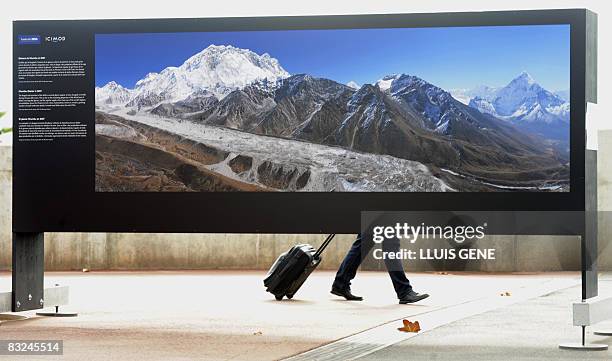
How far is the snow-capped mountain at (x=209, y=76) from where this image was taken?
11.2m

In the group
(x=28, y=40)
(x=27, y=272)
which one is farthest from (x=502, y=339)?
(x=28, y=40)

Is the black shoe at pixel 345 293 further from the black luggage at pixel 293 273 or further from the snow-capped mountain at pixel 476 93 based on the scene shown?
the snow-capped mountain at pixel 476 93

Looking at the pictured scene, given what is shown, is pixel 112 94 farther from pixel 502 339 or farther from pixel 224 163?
pixel 502 339

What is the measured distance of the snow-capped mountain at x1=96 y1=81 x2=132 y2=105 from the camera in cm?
1147

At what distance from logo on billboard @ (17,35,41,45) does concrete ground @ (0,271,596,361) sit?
8.25 feet

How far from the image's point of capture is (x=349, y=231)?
11.0m

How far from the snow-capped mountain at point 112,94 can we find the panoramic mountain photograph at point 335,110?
1 centimetres

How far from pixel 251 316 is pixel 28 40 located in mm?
3375

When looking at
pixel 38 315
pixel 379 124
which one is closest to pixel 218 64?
pixel 379 124

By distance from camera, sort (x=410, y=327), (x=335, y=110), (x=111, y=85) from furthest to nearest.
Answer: (x=111, y=85) < (x=335, y=110) < (x=410, y=327)

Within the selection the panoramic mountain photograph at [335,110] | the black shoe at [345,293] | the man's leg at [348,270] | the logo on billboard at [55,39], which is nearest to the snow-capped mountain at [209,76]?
the panoramic mountain photograph at [335,110]

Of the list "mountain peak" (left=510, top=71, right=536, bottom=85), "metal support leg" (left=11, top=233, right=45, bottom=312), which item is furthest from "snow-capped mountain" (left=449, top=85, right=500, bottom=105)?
"metal support leg" (left=11, top=233, right=45, bottom=312)

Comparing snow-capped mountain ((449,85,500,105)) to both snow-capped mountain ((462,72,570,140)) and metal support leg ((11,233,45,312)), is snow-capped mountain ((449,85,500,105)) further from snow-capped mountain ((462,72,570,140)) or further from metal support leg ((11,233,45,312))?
metal support leg ((11,233,45,312))

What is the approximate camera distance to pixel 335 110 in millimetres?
11156
